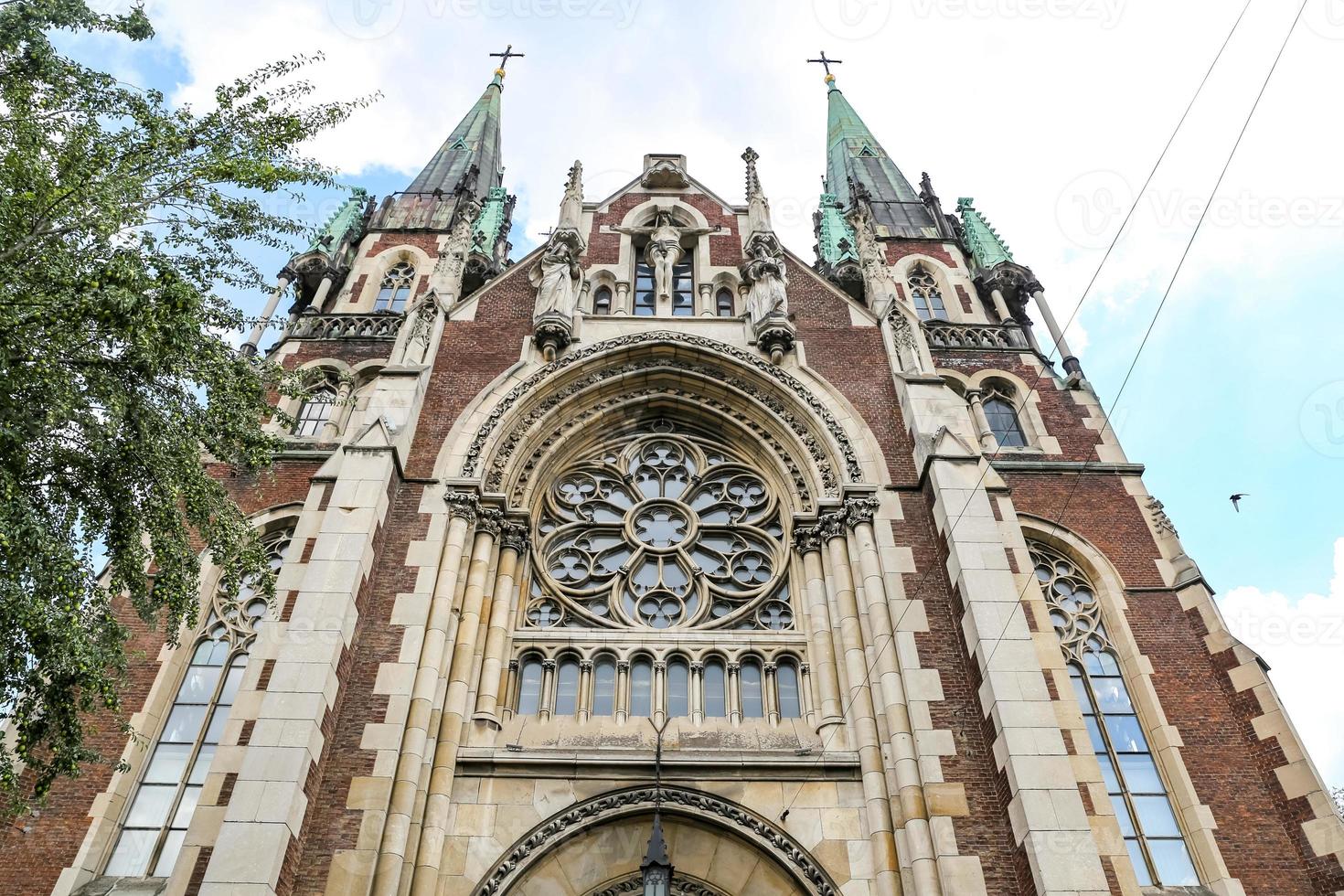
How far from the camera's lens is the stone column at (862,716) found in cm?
1095

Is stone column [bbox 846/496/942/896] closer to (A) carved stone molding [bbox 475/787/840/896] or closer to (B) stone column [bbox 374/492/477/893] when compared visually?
(A) carved stone molding [bbox 475/787/840/896]

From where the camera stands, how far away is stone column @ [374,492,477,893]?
10.4 metres

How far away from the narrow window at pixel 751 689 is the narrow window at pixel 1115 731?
17.2ft

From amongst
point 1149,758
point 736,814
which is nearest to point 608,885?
point 736,814

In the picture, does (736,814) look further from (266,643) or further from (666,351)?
(666,351)

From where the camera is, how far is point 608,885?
11.2 meters

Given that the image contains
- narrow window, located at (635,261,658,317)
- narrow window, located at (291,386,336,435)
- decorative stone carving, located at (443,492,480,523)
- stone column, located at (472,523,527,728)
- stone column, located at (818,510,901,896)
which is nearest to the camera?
stone column, located at (818,510,901,896)

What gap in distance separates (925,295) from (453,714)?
17431mm

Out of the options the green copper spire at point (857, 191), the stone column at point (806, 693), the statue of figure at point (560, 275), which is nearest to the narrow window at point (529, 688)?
the stone column at point (806, 693)

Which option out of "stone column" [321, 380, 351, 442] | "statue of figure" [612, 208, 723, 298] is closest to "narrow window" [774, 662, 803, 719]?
"statue of figure" [612, 208, 723, 298]

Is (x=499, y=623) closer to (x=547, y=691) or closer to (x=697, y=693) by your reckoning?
(x=547, y=691)

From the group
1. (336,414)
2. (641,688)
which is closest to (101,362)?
(641,688)

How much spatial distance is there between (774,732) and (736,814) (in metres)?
1.39

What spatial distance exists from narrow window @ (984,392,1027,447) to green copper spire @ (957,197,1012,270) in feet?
19.4
